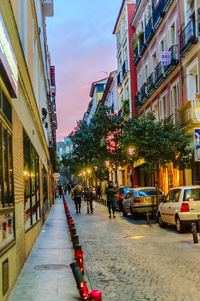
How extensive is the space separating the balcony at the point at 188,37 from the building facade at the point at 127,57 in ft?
50.9

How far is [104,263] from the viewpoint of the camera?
383 inches

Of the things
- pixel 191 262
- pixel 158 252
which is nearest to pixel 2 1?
pixel 191 262

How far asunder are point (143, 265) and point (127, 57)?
3259 centimetres

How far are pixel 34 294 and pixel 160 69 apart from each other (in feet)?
74.5

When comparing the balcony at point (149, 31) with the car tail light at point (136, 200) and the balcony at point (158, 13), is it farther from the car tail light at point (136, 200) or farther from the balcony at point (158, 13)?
the car tail light at point (136, 200)

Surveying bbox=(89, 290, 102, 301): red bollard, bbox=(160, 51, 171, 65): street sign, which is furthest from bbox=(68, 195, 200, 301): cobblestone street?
bbox=(160, 51, 171, 65): street sign

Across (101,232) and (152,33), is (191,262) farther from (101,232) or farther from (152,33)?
(152,33)

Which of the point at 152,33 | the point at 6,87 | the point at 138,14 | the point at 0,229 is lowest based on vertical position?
the point at 0,229

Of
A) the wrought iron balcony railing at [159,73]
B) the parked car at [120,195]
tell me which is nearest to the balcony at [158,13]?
the wrought iron balcony railing at [159,73]

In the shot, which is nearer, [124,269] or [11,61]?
[11,61]

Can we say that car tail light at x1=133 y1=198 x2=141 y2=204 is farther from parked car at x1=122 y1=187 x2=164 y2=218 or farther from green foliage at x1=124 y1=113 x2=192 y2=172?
green foliage at x1=124 y1=113 x2=192 y2=172

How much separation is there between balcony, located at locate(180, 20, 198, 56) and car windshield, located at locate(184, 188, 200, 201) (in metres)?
8.98

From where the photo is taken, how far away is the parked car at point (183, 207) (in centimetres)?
1405

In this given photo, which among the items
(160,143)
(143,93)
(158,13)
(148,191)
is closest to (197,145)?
(160,143)
